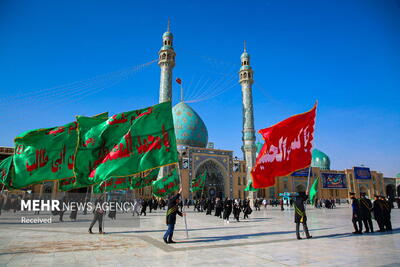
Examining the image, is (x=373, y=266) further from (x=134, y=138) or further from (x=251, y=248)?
(x=134, y=138)

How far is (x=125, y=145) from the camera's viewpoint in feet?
26.7

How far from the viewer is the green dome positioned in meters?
64.0

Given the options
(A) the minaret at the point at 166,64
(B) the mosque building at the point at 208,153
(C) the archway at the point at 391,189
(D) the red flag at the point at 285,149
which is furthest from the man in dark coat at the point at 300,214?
(C) the archway at the point at 391,189

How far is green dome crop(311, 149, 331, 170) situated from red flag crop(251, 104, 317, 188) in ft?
190

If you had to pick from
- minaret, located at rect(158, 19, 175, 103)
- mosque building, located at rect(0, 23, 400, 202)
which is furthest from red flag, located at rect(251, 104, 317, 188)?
minaret, located at rect(158, 19, 175, 103)

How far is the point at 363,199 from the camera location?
925 cm

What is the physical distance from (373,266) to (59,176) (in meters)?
8.52

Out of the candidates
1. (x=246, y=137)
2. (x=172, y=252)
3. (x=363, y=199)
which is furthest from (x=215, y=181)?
(x=172, y=252)

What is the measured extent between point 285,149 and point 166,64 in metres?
33.3

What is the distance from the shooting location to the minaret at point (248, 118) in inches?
1756

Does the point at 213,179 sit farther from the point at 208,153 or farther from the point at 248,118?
the point at 248,118

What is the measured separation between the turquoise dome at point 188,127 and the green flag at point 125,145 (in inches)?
1413

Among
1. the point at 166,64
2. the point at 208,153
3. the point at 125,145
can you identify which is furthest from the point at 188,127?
the point at 125,145

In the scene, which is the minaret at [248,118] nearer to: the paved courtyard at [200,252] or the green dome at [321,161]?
the green dome at [321,161]
